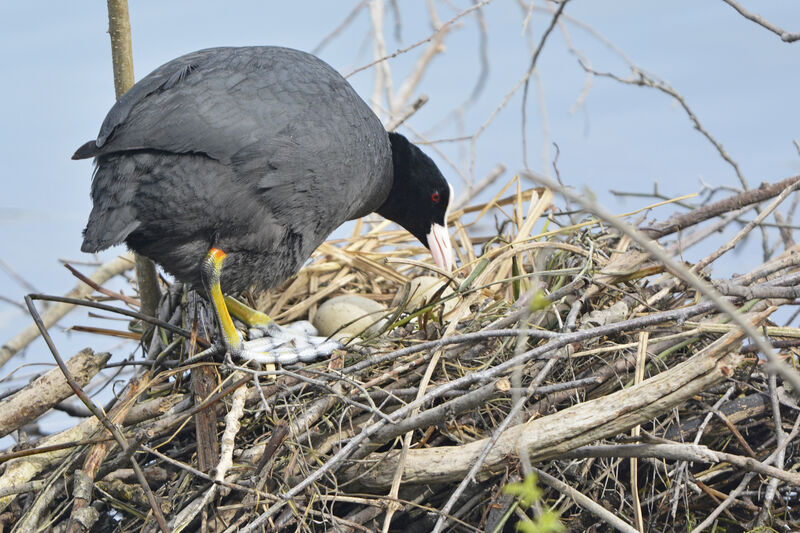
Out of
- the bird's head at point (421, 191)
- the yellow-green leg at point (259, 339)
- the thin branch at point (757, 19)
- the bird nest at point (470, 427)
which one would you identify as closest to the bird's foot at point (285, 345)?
the yellow-green leg at point (259, 339)

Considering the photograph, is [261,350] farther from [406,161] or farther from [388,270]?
[406,161]

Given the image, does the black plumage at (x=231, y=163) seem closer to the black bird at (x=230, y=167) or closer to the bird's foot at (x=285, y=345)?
the black bird at (x=230, y=167)

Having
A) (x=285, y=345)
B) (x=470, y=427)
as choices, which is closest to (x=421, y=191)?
(x=285, y=345)

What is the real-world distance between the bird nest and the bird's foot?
0.28m

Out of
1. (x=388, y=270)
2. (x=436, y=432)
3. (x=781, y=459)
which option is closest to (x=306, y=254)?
(x=388, y=270)

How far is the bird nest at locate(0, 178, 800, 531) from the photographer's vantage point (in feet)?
7.31

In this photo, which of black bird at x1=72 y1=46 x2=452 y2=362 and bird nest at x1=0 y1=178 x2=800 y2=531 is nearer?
bird nest at x1=0 y1=178 x2=800 y2=531

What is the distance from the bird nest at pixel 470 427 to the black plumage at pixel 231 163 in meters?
0.41

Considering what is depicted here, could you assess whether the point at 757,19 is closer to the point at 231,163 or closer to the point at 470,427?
the point at 470,427

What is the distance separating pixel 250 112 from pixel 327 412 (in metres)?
1.18

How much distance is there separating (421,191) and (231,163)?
1422mm

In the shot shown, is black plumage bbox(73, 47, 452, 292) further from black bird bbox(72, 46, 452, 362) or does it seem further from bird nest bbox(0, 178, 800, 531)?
bird nest bbox(0, 178, 800, 531)

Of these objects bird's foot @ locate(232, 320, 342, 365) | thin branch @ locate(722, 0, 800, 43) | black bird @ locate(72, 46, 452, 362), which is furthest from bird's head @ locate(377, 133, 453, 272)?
thin branch @ locate(722, 0, 800, 43)

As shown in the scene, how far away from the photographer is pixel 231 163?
2885 mm
